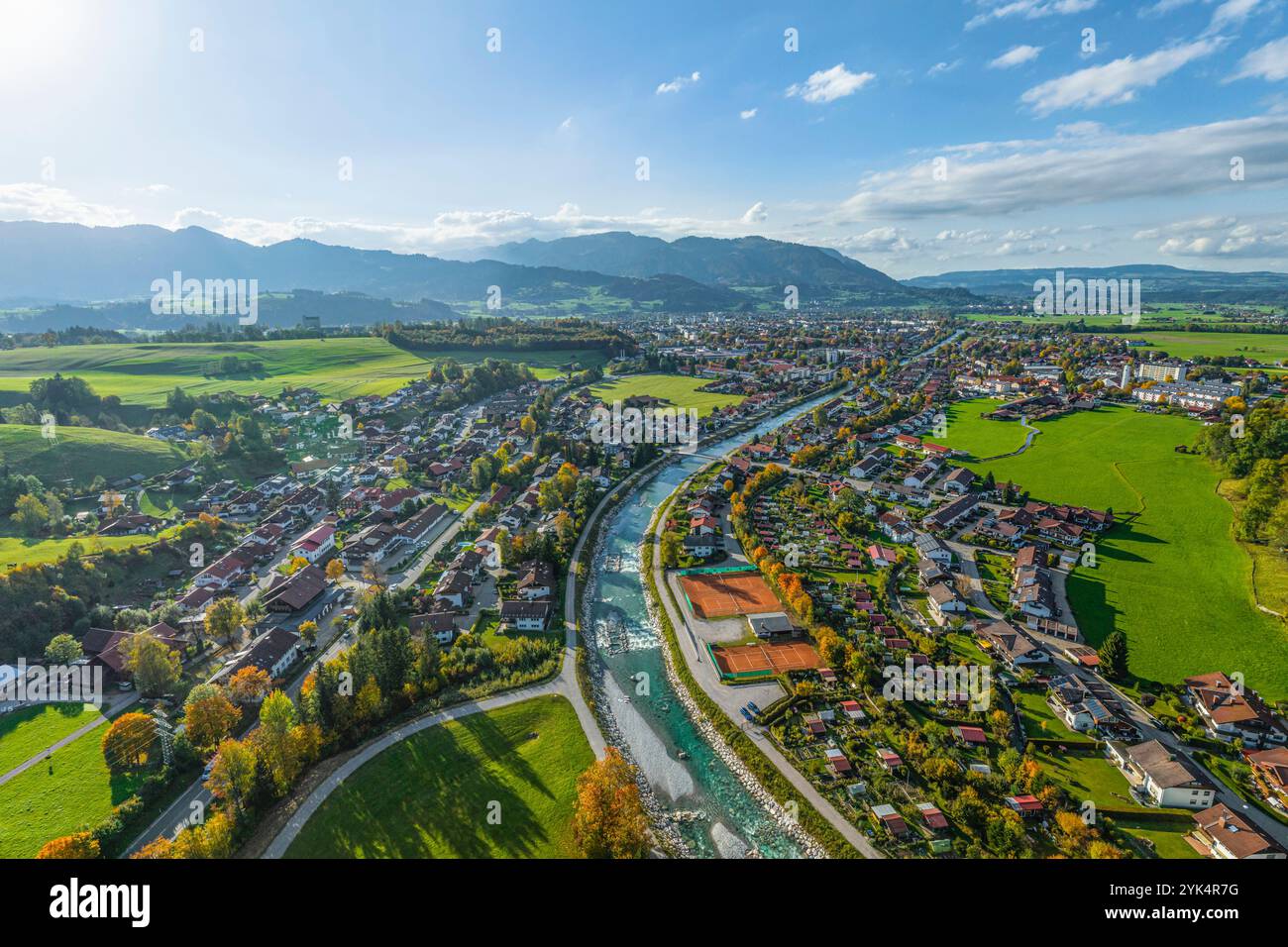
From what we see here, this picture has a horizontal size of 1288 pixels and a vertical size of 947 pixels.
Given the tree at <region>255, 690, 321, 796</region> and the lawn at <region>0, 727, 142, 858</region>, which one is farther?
the tree at <region>255, 690, 321, 796</region>

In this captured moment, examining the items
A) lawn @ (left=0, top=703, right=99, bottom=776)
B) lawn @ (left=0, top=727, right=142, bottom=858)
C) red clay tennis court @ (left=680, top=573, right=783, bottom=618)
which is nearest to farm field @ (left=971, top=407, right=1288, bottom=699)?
red clay tennis court @ (left=680, top=573, right=783, bottom=618)

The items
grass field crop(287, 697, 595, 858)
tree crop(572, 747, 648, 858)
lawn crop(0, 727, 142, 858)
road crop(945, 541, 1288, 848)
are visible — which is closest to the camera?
tree crop(572, 747, 648, 858)

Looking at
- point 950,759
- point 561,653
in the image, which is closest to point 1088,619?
point 950,759

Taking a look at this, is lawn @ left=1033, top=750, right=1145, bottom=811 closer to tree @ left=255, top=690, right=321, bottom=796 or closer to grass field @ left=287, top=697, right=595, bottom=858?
grass field @ left=287, top=697, right=595, bottom=858

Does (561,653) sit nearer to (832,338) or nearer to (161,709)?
(161,709)

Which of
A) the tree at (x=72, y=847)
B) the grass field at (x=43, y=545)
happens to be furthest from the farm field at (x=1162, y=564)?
the grass field at (x=43, y=545)
